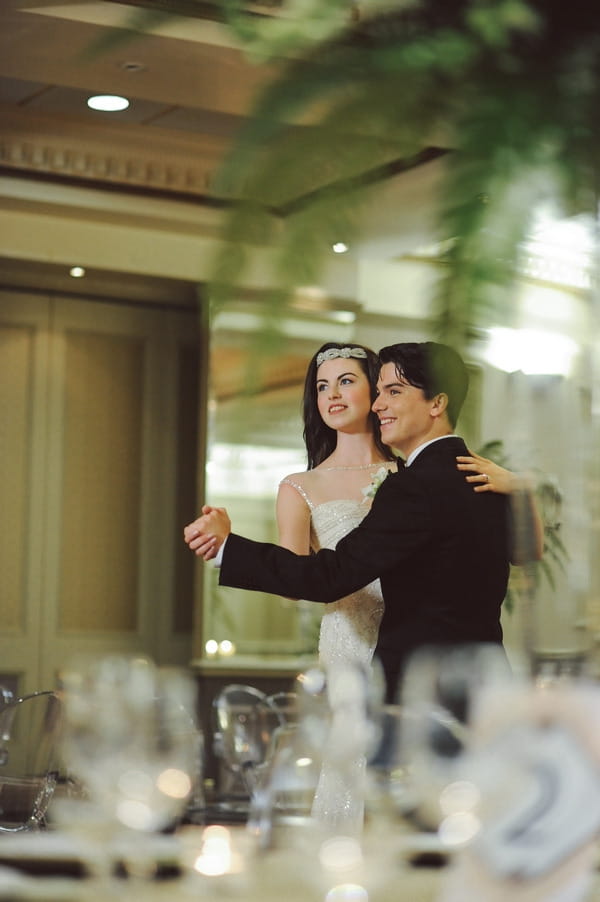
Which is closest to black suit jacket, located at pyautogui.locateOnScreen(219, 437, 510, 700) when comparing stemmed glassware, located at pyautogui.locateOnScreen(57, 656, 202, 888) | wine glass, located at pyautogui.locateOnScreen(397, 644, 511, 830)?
wine glass, located at pyautogui.locateOnScreen(397, 644, 511, 830)

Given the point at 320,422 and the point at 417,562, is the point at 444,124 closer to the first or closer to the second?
the point at 417,562

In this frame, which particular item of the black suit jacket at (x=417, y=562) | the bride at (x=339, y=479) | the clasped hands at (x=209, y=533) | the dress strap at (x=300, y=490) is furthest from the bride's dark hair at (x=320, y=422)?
the clasped hands at (x=209, y=533)

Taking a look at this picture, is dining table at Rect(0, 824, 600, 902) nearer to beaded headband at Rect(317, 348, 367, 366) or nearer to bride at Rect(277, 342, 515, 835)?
bride at Rect(277, 342, 515, 835)

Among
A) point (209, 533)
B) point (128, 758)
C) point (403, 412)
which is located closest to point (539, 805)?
point (128, 758)

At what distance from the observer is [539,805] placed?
39.9 inches

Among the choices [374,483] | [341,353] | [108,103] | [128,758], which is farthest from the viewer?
[108,103]

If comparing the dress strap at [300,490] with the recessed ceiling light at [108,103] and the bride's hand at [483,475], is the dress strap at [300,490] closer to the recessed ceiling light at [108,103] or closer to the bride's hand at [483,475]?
the bride's hand at [483,475]

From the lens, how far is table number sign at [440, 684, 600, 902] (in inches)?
39.5

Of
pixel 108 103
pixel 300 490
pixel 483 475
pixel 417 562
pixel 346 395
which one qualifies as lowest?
pixel 417 562

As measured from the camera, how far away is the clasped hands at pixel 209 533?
8.80ft

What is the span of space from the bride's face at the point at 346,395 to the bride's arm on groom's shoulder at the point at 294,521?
197 millimetres

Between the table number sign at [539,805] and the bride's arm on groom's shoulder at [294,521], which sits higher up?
the bride's arm on groom's shoulder at [294,521]

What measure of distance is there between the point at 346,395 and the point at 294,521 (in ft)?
1.07

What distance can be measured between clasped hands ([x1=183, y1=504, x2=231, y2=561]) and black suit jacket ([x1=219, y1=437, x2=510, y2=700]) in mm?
25
